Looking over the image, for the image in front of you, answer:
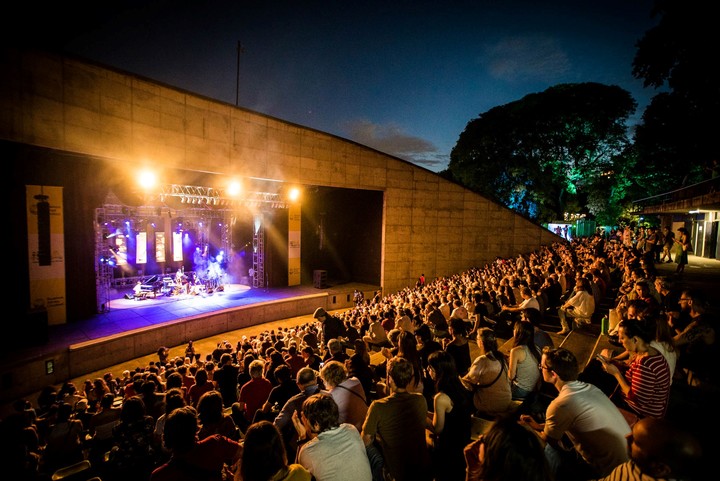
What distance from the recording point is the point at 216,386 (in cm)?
514

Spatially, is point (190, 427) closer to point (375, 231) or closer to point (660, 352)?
point (660, 352)

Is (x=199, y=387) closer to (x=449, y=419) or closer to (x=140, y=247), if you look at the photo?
(x=449, y=419)

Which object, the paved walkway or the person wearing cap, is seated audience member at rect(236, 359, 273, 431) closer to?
the person wearing cap

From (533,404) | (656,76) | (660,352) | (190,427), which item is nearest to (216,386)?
(190,427)

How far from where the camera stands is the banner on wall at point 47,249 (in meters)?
11.1

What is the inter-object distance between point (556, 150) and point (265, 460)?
101 ft

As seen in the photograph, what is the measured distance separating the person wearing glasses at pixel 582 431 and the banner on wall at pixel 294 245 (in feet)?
58.3

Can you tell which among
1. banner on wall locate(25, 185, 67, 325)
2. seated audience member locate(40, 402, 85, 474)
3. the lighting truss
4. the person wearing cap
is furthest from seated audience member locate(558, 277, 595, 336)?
banner on wall locate(25, 185, 67, 325)

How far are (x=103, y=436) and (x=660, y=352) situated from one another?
20.1ft

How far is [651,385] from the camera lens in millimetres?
3092

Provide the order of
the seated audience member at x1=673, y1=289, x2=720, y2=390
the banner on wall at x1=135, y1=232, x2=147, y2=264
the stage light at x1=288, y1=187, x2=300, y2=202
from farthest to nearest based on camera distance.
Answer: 1. the banner on wall at x1=135, y1=232, x2=147, y2=264
2. the stage light at x1=288, y1=187, x2=300, y2=202
3. the seated audience member at x1=673, y1=289, x2=720, y2=390

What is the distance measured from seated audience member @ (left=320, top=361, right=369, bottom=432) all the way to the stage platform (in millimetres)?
9762

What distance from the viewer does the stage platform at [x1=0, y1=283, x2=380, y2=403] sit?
8.73m

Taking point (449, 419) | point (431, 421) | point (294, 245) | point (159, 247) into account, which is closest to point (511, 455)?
point (449, 419)
